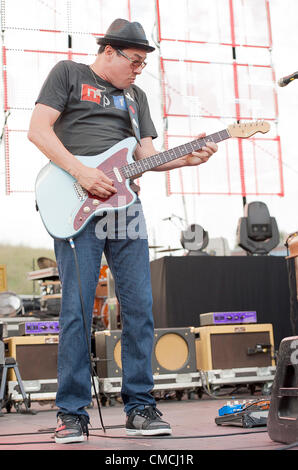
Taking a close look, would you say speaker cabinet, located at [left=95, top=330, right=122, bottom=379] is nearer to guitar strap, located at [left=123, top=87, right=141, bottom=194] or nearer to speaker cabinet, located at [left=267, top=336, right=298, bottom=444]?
guitar strap, located at [left=123, top=87, right=141, bottom=194]

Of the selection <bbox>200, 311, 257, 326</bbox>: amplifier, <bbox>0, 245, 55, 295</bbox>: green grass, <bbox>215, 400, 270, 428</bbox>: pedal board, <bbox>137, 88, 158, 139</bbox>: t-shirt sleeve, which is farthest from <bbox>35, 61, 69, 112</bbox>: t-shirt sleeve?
<bbox>0, 245, 55, 295</bbox>: green grass

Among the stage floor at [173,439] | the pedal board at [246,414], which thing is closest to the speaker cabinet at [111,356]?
the stage floor at [173,439]

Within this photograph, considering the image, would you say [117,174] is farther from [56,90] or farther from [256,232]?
[256,232]

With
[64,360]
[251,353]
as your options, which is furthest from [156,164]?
[251,353]

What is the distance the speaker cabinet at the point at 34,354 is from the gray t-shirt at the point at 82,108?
2.43m

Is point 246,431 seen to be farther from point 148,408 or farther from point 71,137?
point 71,137

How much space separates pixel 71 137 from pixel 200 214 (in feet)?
20.9

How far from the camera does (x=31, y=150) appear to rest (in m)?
7.68

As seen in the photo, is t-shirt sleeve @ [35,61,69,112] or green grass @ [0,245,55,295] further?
green grass @ [0,245,55,295]

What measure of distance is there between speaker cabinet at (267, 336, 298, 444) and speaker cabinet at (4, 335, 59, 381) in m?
2.84

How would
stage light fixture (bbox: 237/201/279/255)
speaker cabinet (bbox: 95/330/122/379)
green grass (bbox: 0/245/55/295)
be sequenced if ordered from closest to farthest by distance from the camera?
1. speaker cabinet (bbox: 95/330/122/379)
2. stage light fixture (bbox: 237/201/279/255)
3. green grass (bbox: 0/245/55/295)

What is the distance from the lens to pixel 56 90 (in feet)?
8.12

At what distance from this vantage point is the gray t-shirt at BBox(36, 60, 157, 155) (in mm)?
2488

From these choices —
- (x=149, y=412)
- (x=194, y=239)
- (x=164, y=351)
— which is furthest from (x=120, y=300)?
(x=194, y=239)
